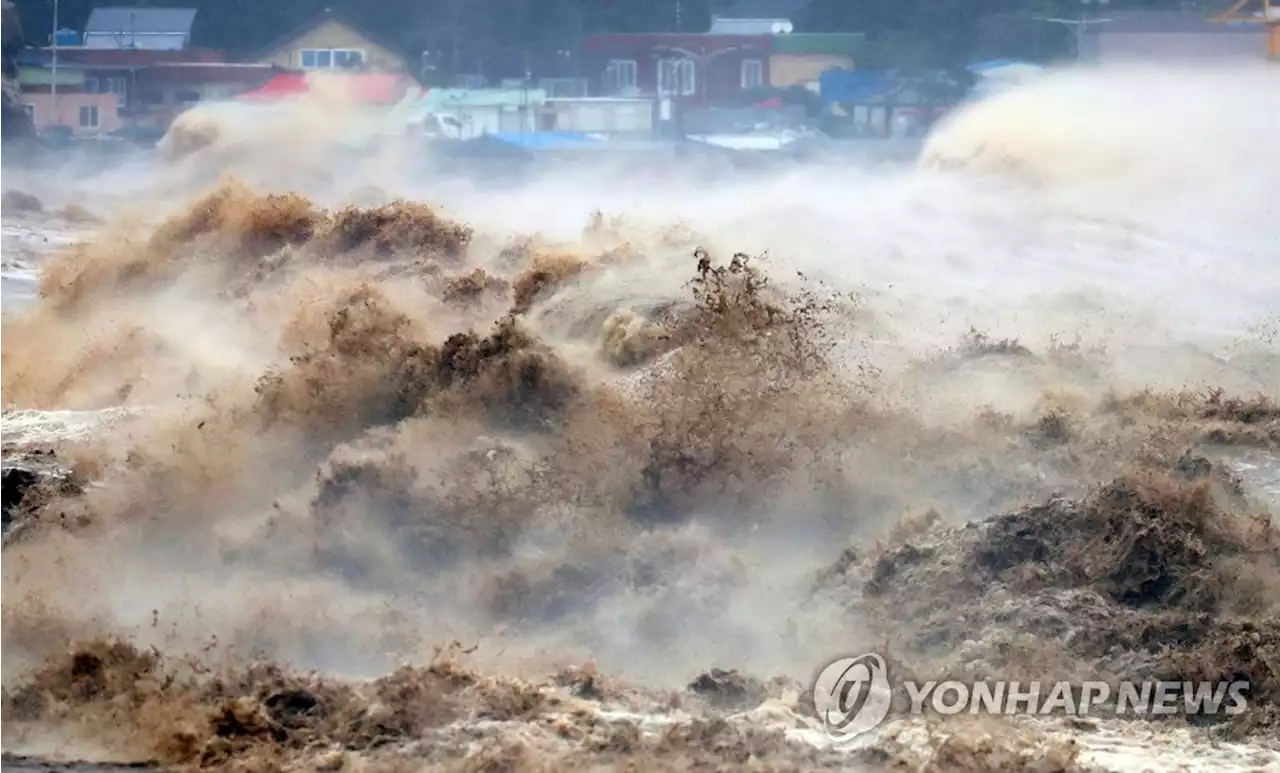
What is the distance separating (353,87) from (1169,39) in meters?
22.7

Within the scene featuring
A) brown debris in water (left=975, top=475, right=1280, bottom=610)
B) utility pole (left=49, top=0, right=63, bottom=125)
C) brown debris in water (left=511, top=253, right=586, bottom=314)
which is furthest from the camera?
utility pole (left=49, top=0, right=63, bottom=125)

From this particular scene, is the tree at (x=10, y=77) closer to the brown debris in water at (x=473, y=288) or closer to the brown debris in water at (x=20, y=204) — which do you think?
the brown debris in water at (x=20, y=204)

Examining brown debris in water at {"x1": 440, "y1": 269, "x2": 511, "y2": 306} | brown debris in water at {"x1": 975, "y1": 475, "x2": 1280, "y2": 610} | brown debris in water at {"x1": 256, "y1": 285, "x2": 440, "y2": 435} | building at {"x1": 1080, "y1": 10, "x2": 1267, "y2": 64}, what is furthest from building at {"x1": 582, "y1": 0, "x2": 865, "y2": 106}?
brown debris in water at {"x1": 975, "y1": 475, "x2": 1280, "y2": 610}

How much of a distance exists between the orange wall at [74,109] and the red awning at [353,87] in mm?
5488

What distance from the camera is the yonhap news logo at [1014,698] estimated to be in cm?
1112

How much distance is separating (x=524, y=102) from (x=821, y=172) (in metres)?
13.6

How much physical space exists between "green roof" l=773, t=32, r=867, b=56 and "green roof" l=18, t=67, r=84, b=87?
21.3 meters

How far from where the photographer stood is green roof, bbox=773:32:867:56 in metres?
55.3

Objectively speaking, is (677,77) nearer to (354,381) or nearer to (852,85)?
(852,85)

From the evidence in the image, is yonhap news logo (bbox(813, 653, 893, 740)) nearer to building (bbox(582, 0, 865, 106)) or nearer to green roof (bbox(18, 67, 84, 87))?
building (bbox(582, 0, 865, 106))

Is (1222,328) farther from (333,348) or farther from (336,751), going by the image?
Result: (336,751)

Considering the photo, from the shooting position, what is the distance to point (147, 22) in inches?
2286

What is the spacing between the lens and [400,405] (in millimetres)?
17375

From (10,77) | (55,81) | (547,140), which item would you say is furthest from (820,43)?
(10,77)
